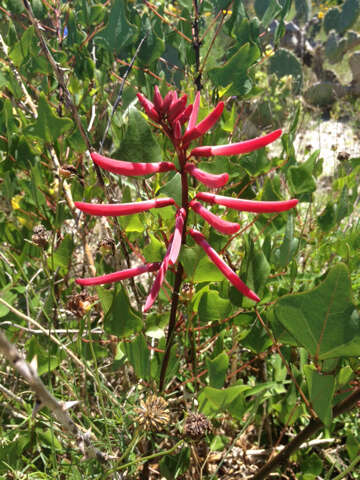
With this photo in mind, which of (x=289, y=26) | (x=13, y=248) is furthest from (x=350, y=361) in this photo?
(x=289, y=26)

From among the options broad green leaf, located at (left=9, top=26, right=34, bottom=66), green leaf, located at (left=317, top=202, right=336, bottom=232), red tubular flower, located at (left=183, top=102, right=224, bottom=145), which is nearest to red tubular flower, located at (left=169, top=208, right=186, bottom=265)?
red tubular flower, located at (left=183, top=102, right=224, bottom=145)

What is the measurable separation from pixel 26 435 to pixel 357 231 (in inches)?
35.8

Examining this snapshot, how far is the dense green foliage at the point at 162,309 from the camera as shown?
0.69 m

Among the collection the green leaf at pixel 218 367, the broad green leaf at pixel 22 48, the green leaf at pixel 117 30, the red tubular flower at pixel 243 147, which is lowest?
the green leaf at pixel 218 367

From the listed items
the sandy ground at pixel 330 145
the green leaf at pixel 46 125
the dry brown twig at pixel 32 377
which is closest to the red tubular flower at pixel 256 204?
the dry brown twig at pixel 32 377

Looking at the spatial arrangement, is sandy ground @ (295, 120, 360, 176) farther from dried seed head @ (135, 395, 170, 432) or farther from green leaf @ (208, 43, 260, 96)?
dried seed head @ (135, 395, 170, 432)

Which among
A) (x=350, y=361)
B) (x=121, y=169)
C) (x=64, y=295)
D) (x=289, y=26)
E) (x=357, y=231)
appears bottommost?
(x=64, y=295)

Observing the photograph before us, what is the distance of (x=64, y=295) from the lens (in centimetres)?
115

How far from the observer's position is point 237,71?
3.49 feet

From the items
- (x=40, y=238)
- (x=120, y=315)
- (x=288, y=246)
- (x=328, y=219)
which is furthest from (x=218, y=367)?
(x=328, y=219)

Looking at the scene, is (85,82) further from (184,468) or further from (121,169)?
(184,468)

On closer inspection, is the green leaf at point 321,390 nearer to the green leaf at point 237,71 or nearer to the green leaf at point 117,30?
the green leaf at point 237,71

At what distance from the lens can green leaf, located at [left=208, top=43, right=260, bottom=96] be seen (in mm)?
1023

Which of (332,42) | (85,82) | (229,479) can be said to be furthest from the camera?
(332,42)
